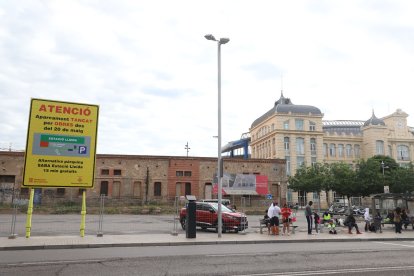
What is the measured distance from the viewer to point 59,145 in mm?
16719

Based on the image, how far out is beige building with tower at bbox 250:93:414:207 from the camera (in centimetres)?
7325

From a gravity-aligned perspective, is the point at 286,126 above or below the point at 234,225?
above

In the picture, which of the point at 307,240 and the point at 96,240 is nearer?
the point at 96,240

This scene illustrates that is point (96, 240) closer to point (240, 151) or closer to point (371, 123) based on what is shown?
point (371, 123)

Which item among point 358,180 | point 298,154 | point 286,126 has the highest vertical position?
point 286,126

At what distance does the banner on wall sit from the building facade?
750mm

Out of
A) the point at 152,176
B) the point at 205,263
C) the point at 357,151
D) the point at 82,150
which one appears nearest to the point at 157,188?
the point at 152,176

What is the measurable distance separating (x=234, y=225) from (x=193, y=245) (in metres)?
5.33

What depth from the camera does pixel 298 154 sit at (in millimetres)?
73938

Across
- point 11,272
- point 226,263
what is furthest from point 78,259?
point 226,263

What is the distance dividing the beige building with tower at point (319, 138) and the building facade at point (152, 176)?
18132mm

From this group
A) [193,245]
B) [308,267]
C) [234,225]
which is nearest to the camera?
[308,267]

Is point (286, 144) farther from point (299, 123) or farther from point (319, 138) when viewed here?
point (319, 138)

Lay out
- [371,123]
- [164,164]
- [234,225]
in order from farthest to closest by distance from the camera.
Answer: [371,123], [164,164], [234,225]
